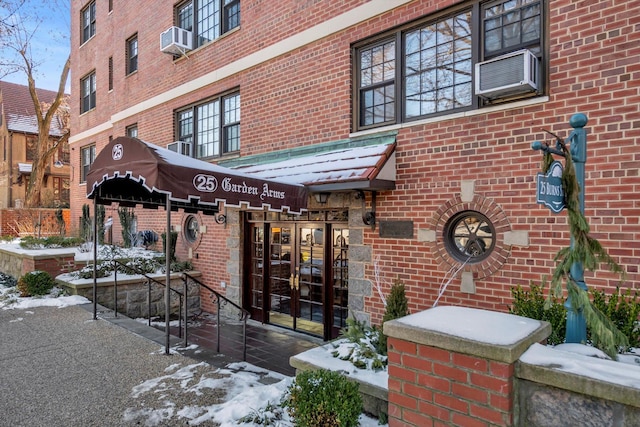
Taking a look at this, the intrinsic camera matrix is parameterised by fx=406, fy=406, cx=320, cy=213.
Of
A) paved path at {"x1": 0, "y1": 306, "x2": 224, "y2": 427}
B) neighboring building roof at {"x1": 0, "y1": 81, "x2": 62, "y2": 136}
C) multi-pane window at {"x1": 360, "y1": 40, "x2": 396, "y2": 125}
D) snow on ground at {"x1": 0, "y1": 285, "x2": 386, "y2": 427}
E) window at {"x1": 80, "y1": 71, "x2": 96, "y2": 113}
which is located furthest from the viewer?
neighboring building roof at {"x1": 0, "y1": 81, "x2": 62, "y2": 136}

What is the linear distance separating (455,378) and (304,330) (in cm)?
557

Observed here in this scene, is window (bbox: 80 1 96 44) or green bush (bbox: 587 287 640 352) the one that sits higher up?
window (bbox: 80 1 96 44)

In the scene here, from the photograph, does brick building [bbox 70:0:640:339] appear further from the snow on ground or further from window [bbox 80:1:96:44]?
window [bbox 80:1:96:44]

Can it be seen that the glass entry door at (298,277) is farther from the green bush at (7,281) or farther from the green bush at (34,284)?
the green bush at (7,281)

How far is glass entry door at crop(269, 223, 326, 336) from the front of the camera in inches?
300

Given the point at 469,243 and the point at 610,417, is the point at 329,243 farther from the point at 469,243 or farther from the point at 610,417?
the point at 610,417

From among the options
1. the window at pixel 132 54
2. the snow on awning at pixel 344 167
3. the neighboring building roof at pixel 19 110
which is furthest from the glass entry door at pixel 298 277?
the neighboring building roof at pixel 19 110

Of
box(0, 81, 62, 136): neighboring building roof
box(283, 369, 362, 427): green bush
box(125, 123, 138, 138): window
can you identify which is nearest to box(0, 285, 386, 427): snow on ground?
box(283, 369, 362, 427): green bush

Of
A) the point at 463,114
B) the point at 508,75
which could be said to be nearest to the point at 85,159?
the point at 463,114

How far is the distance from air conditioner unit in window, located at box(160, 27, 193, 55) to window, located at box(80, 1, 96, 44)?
7593 mm

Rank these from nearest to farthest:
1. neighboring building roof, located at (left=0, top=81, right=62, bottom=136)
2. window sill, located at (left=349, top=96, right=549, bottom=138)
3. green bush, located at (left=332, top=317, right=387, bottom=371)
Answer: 1. green bush, located at (left=332, top=317, right=387, bottom=371)
2. window sill, located at (left=349, top=96, right=549, bottom=138)
3. neighboring building roof, located at (left=0, top=81, right=62, bottom=136)

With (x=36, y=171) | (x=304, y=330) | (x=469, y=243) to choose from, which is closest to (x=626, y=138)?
(x=469, y=243)

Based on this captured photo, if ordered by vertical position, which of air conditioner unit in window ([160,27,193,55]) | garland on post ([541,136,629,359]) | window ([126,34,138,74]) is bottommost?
garland on post ([541,136,629,359])

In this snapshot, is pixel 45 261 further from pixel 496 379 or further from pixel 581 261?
pixel 581 261
